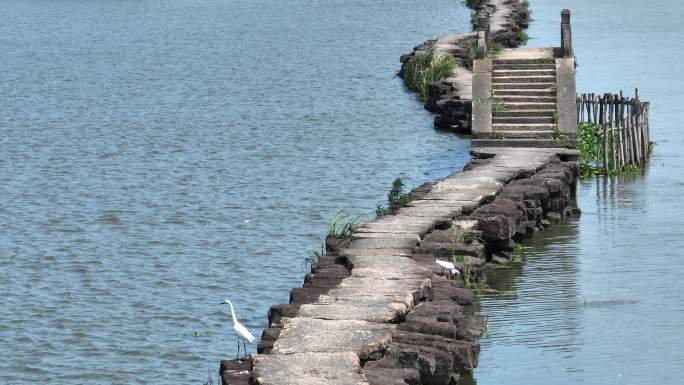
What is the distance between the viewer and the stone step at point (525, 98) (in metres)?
33.9

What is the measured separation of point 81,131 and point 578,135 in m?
16.4

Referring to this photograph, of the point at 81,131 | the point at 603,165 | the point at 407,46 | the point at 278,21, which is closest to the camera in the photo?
the point at 603,165

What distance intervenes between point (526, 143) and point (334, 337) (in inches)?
Result: 630

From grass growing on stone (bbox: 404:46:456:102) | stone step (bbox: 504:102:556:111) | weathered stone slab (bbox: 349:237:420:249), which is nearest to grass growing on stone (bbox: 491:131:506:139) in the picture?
stone step (bbox: 504:102:556:111)

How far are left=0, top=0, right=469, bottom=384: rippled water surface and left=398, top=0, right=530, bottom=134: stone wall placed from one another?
0.94 metres

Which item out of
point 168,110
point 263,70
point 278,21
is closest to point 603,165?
point 168,110

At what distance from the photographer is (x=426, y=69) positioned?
165 ft

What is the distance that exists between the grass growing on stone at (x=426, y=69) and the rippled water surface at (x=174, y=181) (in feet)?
2.37

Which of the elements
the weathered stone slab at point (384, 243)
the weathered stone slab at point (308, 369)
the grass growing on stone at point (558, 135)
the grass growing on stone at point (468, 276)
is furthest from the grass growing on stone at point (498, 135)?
the weathered stone slab at point (308, 369)

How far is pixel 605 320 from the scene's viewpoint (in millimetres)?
20750

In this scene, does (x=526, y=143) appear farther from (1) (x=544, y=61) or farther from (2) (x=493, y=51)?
(2) (x=493, y=51)

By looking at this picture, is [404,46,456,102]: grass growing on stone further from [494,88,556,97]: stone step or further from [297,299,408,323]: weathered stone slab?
[297,299,408,323]: weathered stone slab

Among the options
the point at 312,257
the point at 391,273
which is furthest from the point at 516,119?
the point at 391,273

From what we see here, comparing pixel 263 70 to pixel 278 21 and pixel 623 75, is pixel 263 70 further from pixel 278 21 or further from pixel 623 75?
pixel 278 21
